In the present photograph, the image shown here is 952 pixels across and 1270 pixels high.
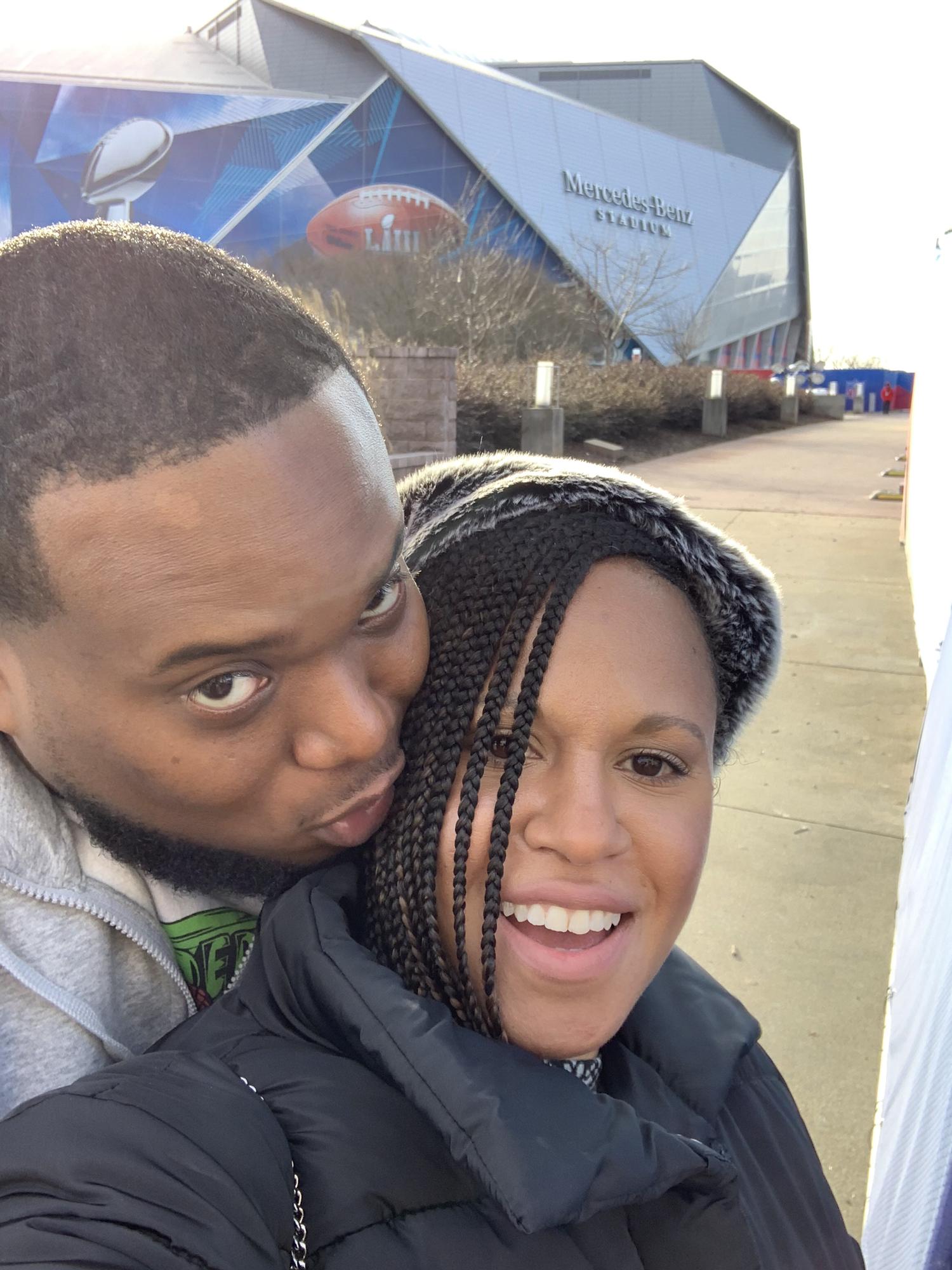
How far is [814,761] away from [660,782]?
3.98 m

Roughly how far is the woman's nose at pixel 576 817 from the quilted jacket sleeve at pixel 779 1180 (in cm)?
45

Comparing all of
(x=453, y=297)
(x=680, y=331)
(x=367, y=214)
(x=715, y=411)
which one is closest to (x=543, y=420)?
(x=453, y=297)

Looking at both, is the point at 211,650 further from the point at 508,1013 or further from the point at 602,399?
the point at 602,399

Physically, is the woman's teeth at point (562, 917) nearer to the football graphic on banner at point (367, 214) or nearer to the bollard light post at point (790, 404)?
the bollard light post at point (790, 404)

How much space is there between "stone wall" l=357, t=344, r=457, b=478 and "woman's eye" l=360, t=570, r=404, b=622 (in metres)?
7.85

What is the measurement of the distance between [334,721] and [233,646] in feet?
0.50

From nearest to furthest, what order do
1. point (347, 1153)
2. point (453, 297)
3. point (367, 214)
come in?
point (347, 1153), point (453, 297), point (367, 214)

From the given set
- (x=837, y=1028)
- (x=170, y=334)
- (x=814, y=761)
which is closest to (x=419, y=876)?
(x=170, y=334)

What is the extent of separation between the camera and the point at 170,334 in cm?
108

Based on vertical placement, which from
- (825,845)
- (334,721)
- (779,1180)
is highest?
(334,721)

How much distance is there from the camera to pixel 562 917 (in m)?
1.25

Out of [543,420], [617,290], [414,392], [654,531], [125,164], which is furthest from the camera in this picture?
[125,164]

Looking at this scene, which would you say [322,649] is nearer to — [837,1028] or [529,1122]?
[529,1122]

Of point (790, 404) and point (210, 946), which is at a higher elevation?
point (790, 404)
